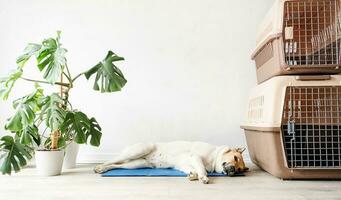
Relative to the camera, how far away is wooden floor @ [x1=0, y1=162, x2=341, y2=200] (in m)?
1.44

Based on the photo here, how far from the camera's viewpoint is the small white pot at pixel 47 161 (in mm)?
1933

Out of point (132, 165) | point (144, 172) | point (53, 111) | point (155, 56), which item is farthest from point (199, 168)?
point (155, 56)

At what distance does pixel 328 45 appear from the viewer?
176cm

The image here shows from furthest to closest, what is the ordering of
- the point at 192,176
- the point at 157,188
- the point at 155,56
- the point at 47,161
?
the point at 155,56, the point at 47,161, the point at 192,176, the point at 157,188

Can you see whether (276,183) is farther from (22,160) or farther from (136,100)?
(22,160)

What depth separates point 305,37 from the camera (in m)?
1.85

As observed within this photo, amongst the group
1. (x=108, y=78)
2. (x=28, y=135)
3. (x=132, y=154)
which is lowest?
(x=132, y=154)

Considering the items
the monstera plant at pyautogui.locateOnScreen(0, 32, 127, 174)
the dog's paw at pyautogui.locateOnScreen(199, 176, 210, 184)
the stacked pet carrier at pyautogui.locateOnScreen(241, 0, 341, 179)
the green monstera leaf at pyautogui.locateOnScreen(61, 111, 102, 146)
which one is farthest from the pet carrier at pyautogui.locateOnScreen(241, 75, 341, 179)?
the green monstera leaf at pyautogui.locateOnScreen(61, 111, 102, 146)

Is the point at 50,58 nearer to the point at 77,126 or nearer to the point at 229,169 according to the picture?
the point at 77,126

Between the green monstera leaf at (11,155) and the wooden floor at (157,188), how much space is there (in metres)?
0.09

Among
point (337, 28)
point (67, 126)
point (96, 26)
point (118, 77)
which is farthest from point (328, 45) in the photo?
point (96, 26)

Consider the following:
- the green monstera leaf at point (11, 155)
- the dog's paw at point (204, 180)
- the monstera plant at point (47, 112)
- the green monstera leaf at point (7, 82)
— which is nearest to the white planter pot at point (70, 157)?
the monstera plant at point (47, 112)

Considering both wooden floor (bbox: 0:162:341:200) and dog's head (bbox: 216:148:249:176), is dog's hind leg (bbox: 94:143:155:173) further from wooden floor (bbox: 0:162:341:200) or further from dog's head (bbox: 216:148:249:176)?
dog's head (bbox: 216:148:249:176)

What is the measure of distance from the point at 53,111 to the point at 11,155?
0.41 metres
